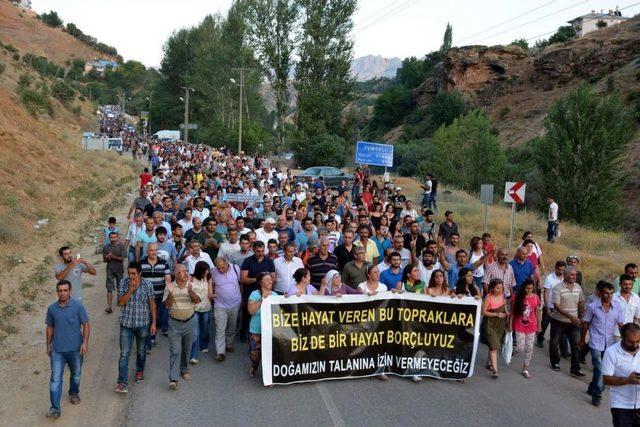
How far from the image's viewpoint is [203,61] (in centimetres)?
6519

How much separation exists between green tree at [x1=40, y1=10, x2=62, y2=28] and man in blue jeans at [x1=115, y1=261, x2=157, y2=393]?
565 feet

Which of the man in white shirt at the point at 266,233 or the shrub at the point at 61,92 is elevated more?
the shrub at the point at 61,92

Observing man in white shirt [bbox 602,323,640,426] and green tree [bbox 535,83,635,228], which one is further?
green tree [bbox 535,83,635,228]

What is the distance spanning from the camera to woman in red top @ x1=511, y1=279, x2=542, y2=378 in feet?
27.8

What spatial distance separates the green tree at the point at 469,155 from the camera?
39562 mm

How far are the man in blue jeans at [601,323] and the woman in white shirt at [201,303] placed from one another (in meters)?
5.02

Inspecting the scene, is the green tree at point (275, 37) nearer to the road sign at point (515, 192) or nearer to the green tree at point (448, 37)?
the road sign at point (515, 192)

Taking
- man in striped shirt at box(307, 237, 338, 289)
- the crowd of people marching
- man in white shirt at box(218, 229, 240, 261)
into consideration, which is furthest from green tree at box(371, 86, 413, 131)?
man in striped shirt at box(307, 237, 338, 289)

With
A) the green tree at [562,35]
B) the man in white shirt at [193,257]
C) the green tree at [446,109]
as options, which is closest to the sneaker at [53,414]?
the man in white shirt at [193,257]

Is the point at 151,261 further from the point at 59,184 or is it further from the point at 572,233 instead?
the point at 59,184

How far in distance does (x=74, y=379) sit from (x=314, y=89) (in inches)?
1609

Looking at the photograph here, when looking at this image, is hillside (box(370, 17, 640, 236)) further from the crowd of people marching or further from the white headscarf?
the white headscarf

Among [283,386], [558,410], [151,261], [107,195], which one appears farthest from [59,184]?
[558,410]

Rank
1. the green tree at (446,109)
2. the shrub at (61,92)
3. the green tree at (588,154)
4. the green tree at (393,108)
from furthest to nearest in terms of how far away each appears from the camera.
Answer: the green tree at (393,108) < the green tree at (446,109) < the shrub at (61,92) < the green tree at (588,154)
